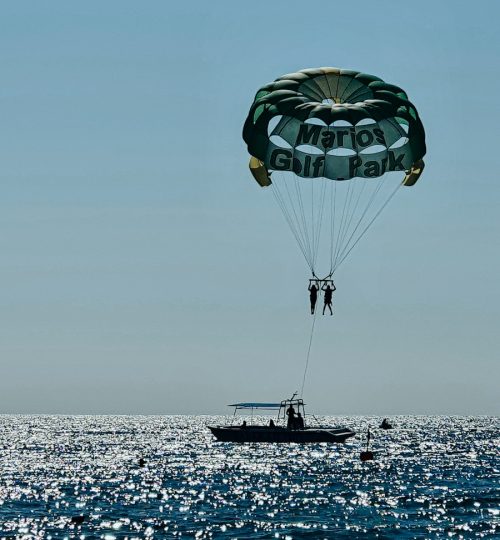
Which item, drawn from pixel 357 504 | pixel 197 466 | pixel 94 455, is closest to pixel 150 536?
pixel 357 504

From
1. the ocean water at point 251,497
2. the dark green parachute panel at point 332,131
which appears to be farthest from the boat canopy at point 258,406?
the dark green parachute panel at point 332,131

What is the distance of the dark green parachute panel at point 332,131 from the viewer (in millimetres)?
48875

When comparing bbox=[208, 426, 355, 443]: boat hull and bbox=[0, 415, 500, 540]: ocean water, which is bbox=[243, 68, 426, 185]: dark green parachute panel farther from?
bbox=[208, 426, 355, 443]: boat hull

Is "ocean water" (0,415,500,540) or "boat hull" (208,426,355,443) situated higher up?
"boat hull" (208,426,355,443)

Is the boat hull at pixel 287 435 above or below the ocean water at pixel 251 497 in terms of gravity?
above

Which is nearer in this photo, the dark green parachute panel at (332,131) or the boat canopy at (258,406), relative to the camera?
the dark green parachute panel at (332,131)

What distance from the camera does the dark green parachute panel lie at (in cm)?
4888

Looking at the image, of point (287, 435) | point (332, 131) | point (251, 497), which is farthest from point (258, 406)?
point (332, 131)

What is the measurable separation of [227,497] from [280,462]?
117 ft

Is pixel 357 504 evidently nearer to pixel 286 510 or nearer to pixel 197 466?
pixel 286 510

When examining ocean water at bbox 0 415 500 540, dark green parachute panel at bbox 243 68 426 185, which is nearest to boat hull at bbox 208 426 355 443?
ocean water at bbox 0 415 500 540

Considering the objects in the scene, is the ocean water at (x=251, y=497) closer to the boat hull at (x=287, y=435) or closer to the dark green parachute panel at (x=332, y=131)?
the boat hull at (x=287, y=435)

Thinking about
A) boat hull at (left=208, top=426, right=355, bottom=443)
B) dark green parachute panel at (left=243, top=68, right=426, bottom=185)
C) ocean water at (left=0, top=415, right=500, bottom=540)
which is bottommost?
ocean water at (left=0, top=415, right=500, bottom=540)

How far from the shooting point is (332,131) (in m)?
49.1
